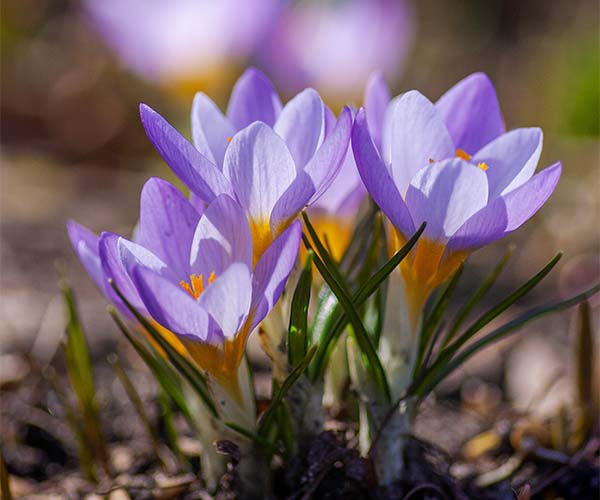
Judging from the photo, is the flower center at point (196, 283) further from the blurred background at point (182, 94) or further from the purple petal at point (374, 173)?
the blurred background at point (182, 94)

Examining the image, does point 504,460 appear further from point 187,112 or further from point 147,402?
point 187,112

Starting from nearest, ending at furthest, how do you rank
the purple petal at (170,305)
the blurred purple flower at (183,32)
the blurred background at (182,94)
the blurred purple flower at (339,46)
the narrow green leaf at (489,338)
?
the purple petal at (170,305), the narrow green leaf at (489,338), the blurred background at (182,94), the blurred purple flower at (183,32), the blurred purple flower at (339,46)

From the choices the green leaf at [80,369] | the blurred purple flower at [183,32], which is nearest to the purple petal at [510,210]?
the green leaf at [80,369]

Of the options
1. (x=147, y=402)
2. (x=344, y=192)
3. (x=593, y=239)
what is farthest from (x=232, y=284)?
(x=593, y=239)

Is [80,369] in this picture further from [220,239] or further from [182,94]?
[182,94]

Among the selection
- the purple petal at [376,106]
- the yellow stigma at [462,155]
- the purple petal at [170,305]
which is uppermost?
the purple petal at [376,106]

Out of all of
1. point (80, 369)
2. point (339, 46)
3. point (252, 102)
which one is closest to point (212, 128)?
point (252, 102)

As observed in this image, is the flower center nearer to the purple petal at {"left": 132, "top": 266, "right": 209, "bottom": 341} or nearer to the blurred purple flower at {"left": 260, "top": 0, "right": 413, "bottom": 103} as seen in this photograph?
the purple petal at {"left": 132, "top": 266, "right": 209, "bottom": 341}
